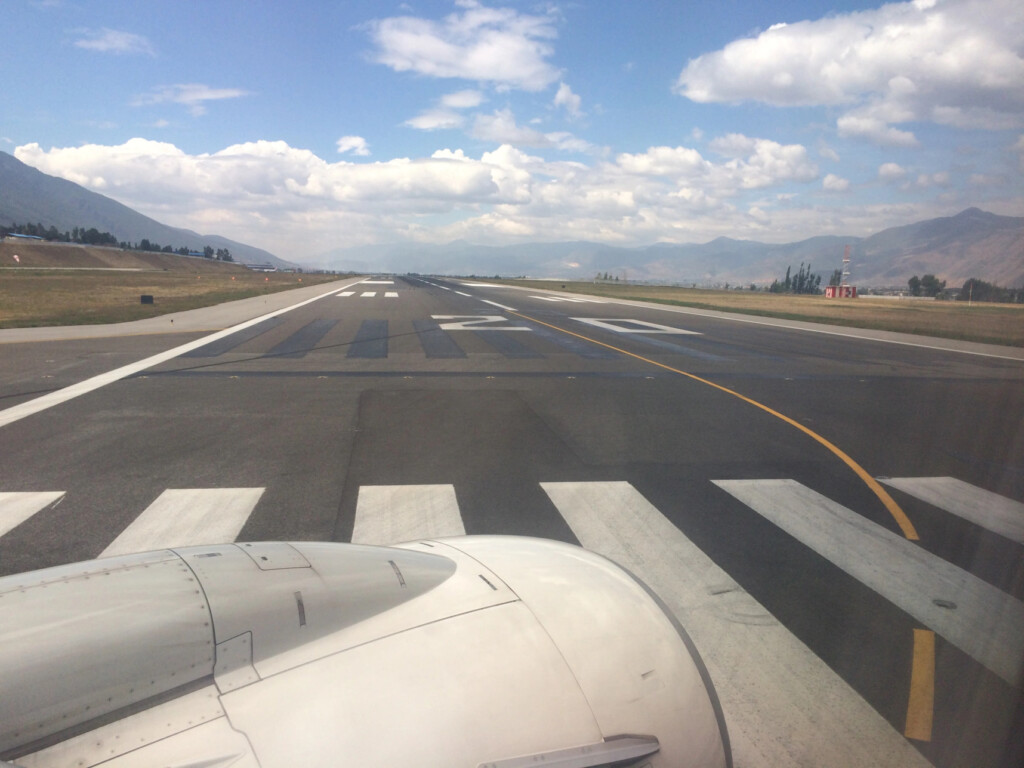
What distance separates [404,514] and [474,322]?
66.3ft

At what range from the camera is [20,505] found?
20.4 ft

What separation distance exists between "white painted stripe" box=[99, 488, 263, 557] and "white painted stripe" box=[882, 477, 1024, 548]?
6.67m

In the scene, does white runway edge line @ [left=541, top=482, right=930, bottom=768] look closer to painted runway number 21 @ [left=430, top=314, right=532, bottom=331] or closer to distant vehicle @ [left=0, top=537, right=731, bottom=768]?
distant vehicle @ [left=0, top=537, right=731, bottom=768]

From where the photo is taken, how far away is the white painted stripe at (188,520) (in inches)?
213

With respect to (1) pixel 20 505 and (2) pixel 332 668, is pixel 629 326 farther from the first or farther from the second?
(2) pixel 332 668

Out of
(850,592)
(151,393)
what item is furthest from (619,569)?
(151,393)

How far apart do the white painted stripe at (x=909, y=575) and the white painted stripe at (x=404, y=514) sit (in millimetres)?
2933

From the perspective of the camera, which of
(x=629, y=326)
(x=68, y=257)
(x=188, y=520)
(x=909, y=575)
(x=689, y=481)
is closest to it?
(x=909, y=575)

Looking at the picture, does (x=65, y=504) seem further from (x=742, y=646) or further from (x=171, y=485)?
(x=742, y=646)

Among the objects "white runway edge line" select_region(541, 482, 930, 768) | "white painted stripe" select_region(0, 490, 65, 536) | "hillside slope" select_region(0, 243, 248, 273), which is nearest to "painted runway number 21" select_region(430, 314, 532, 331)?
"white painted stripe" select_region(0, 490, 65, 536)

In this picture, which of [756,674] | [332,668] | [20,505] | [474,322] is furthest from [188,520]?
[474,322]

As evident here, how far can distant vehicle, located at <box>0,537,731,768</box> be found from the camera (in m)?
1.90

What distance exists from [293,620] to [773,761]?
2338 millimetres

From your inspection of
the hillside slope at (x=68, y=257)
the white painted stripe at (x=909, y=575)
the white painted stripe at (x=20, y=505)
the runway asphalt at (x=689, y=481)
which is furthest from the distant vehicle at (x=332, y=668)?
the hillside slope at (x=68, y=257)
